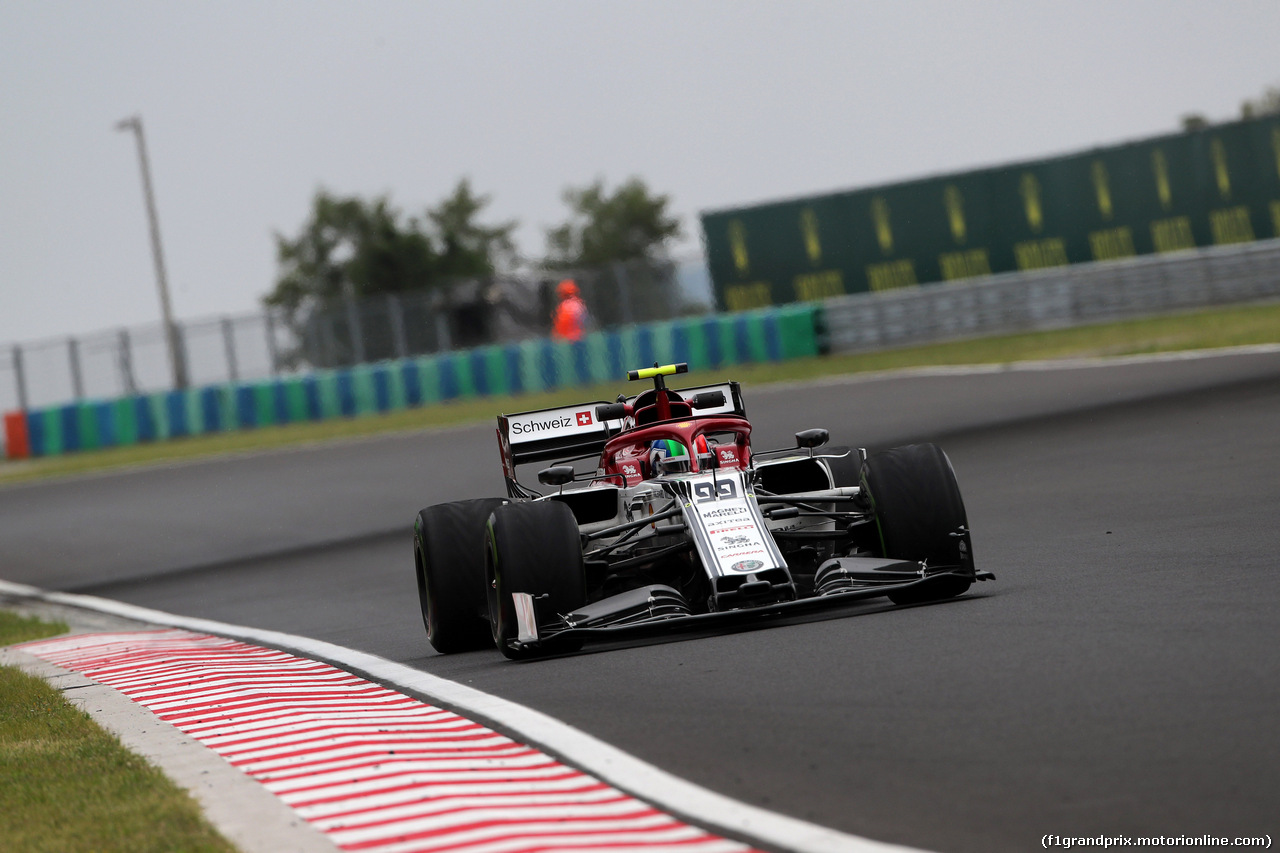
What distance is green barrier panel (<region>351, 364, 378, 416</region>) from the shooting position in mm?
34562

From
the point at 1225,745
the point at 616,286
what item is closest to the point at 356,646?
the point at 1225,745

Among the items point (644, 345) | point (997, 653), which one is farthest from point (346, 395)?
point (997, 653)

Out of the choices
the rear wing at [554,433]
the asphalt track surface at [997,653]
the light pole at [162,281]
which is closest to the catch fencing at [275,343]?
the light pole at [162,281]

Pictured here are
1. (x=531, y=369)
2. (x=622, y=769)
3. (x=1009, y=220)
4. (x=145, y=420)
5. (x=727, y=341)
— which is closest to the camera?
(x=622, y=769)

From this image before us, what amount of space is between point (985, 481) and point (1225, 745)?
9153 mm

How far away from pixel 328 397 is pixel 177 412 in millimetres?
3020

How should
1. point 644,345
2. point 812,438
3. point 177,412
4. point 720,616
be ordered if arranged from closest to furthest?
point 720,616
point 812,438
point 644,345
point 177,412

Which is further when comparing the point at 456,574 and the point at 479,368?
the point at 479,368

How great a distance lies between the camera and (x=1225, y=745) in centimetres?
504

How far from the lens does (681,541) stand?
870cm

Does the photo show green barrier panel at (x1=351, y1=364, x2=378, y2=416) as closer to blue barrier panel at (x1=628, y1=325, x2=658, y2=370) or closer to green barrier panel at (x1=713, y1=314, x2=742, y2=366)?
blue barrier panel at (x1=628, y1=325, x2=658, y2=370)

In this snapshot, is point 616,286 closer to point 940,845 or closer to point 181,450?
point 181,450

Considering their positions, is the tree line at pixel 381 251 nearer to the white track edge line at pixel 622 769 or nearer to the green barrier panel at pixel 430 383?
the green barrier panel at pixel 430 383

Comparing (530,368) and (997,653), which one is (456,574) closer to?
(997,653)
